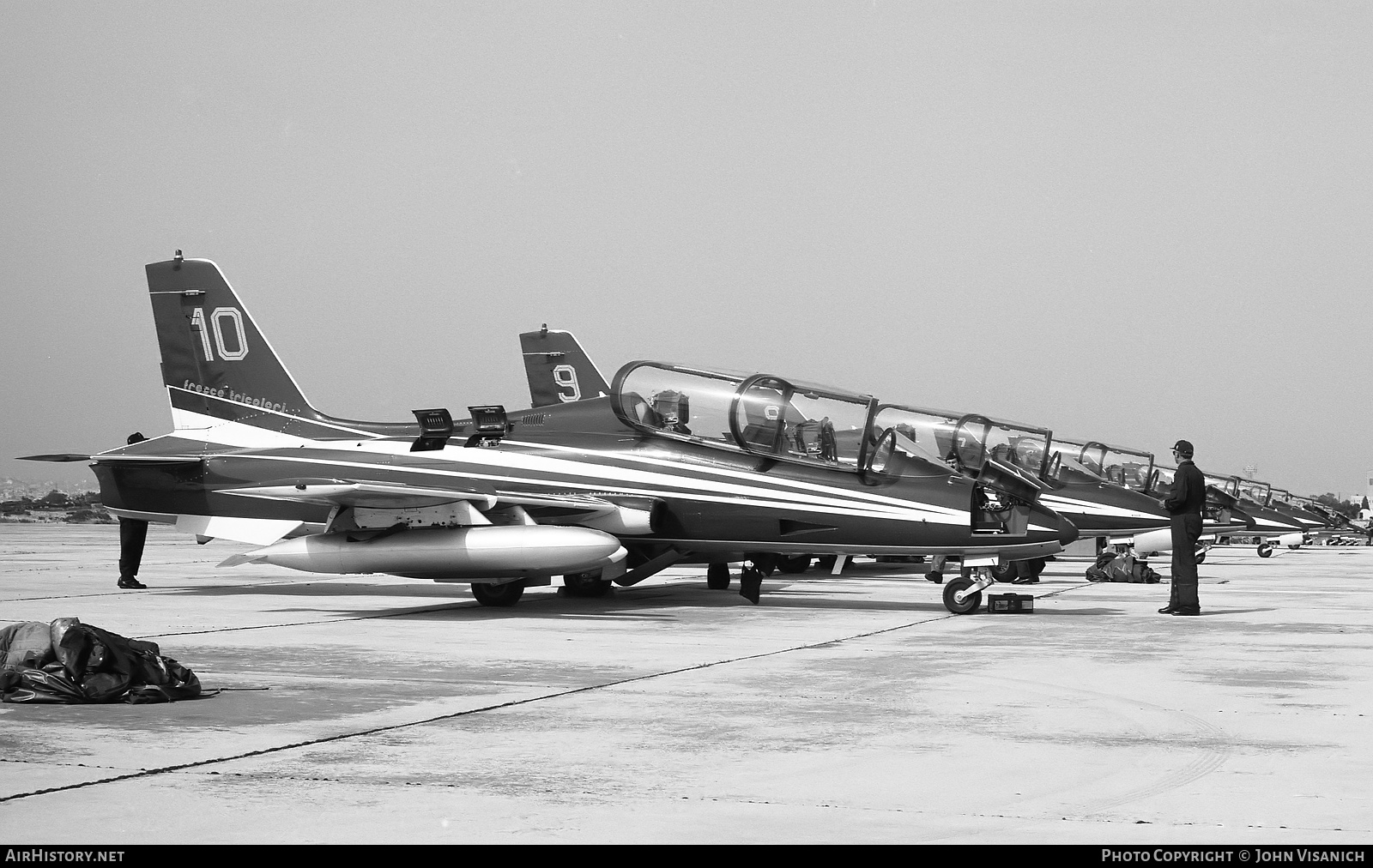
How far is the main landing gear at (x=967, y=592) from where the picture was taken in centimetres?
1277

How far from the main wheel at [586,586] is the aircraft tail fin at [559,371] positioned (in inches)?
372

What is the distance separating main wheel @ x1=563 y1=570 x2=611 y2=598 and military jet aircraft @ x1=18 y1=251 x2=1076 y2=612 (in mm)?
29

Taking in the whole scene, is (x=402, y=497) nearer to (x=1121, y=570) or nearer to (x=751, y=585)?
(x=751, y=585)

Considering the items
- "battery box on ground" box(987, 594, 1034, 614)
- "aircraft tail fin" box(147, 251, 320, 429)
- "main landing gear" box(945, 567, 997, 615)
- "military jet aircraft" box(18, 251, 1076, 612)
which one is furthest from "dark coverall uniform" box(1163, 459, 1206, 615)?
"aircraft tail fin" box(147, 251, 320, 429)

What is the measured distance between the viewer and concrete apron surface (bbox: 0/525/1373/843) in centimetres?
419

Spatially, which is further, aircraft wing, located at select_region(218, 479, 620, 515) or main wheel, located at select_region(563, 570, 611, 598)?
main wheel, located at select_region(563, 570, 611, 598)

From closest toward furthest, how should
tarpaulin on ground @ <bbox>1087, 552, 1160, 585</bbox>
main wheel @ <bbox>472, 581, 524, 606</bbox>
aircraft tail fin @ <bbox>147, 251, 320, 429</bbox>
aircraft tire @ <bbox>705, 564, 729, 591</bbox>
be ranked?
1. main wheel @ <bbox>472, 581, 524, 606</bbox>
2. aircraft tire @ <bbox>705, 564, 729, 591</bbox>
3. aircraft tail fin @ <bbox>147, 251, 320, 429</bbox>
4. tarpaulin on ground @ <bbox>1087, 552, 1160, 585</bbox>

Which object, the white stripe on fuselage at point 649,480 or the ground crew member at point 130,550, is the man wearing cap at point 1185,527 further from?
the ground crew member at point 130,550

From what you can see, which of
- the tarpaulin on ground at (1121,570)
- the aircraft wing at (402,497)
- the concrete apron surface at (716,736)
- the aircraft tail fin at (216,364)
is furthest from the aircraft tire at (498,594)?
the tarpaulin on ground at (1121,570)

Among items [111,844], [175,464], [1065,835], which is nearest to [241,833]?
[111,844]

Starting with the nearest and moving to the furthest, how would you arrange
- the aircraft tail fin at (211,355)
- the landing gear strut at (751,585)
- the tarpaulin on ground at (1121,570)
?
the landing gear strut at (751,585)
the aircraft tail fin at (211,355)
the tarpaulin on ground at (1121,570)

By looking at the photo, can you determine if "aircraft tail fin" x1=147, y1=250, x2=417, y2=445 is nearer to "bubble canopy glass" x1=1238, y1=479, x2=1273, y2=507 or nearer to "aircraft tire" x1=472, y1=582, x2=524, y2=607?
"aircraft tire" x1=472, y1=582, x2=524, y2=607

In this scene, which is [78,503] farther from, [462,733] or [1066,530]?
[462,733]

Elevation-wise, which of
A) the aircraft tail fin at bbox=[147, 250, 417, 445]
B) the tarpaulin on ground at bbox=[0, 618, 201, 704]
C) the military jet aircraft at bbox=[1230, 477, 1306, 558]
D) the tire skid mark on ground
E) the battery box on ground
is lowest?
the military jet aircraft at bbox=[1230, 477, 1306, 558]
